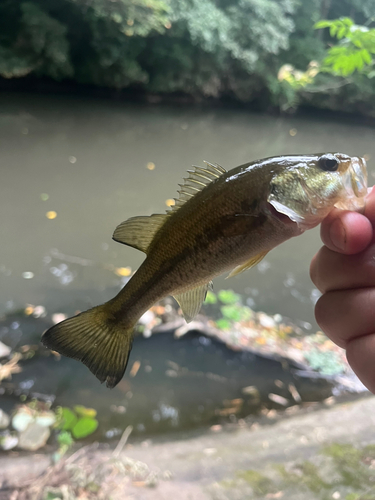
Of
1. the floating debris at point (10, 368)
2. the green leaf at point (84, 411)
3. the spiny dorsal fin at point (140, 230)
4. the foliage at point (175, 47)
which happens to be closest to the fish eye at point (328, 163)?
the spiny dorsal fin at point (140, 230)

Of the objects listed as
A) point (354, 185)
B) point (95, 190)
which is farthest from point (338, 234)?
point (95, 190)

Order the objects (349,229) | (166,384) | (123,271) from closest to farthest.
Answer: (349,229), (166,384), (123,271)

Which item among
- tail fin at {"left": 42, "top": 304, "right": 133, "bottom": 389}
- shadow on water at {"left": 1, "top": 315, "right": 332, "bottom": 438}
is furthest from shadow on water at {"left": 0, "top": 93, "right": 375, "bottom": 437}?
tail fin at {"left": 42, "top": 304, "right": 133, "bottom": 389}

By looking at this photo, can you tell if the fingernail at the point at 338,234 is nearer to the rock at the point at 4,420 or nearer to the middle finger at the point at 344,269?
the middle finger at the point at 344,269

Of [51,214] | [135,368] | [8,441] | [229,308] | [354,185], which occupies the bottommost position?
[8,441]

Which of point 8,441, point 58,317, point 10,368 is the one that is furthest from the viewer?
point 58,317

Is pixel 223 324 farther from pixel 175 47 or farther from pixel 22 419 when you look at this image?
pixel 175 47

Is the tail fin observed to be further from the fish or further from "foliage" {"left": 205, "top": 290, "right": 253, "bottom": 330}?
"foliage" {"left": 205, "top": 290, "right": 253, "bottom": 330}

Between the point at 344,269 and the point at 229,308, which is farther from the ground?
the point at 344,269
